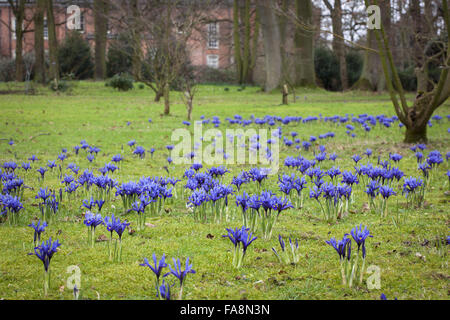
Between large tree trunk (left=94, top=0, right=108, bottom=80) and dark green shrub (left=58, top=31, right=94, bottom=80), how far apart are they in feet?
4.65

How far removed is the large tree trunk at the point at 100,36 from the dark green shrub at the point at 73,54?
1418 millimetres

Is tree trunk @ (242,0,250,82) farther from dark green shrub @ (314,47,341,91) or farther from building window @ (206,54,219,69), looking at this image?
building window @ (206,54,219,69)

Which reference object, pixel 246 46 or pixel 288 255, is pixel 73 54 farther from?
pixel 288 255

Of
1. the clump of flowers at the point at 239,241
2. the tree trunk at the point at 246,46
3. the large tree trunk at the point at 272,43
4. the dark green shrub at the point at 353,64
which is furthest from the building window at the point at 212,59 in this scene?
the clump of flowers at the point at 239,241

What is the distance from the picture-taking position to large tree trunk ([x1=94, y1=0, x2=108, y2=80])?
38.7 metres

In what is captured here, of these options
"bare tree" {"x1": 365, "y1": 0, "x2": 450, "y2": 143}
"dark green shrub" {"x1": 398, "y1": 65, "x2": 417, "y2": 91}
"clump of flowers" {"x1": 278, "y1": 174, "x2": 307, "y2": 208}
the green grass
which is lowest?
the green grass

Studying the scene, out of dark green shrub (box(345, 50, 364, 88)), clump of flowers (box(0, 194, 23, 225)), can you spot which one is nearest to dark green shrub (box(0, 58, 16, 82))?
dark green shrub (box(345, 50, 364, 88))

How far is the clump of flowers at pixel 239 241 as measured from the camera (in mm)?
3902

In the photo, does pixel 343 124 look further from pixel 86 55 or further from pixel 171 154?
pixel 86 55

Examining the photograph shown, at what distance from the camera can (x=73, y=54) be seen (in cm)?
4166

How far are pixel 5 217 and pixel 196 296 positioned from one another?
126 inches

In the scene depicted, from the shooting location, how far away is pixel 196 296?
12.1ft

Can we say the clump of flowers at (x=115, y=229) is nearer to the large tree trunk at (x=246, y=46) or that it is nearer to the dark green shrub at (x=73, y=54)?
the large tree trunk at (x=246, y=46)
